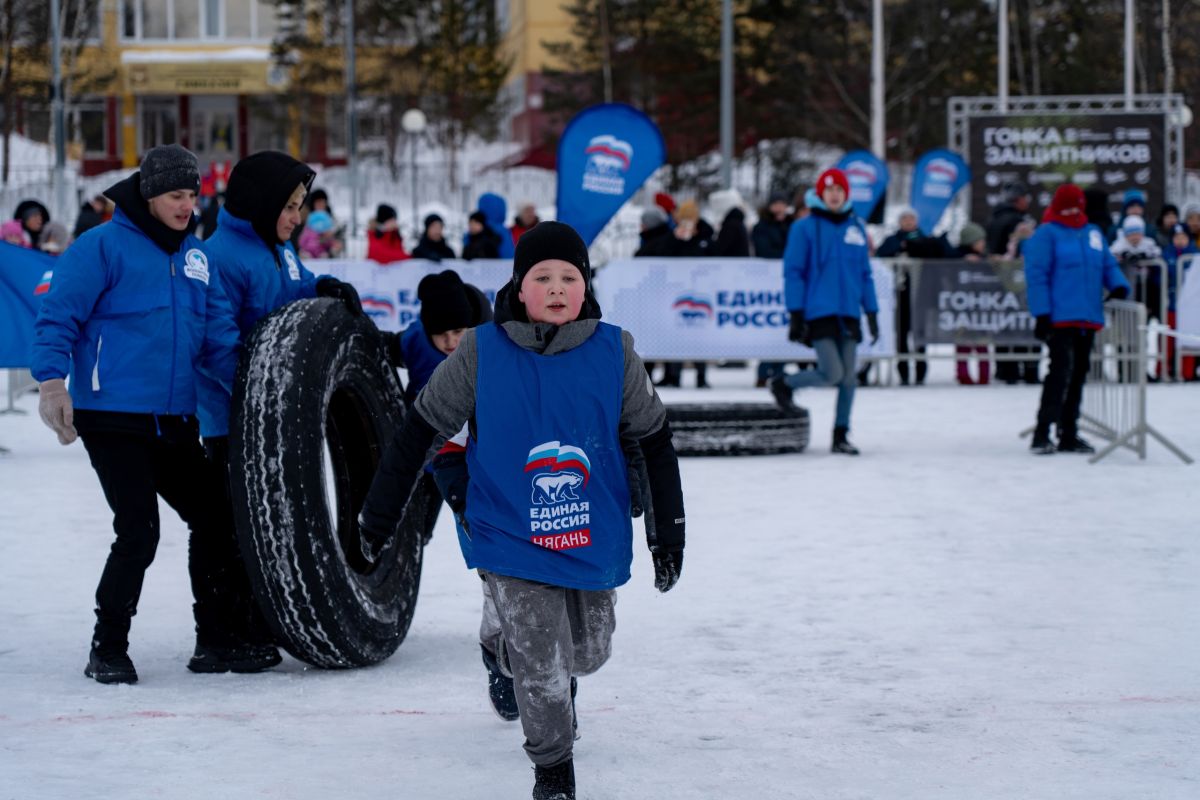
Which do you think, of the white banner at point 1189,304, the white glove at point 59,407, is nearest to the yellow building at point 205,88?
the white banner at point 1189,304

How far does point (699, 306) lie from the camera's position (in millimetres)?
15750

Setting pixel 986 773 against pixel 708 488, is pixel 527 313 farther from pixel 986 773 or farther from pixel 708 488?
pixel 708 488

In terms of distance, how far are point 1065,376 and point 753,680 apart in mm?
6174

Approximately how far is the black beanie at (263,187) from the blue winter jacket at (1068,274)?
6.27m

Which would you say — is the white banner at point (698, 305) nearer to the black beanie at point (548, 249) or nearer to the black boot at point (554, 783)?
the black beanie at point (548, 249)

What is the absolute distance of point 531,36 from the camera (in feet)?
177

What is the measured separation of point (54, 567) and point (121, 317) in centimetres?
246

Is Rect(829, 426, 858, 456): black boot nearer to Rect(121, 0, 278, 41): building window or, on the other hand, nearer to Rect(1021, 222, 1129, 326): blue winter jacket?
Rect(1021, 222, 1129, 326): blue winter jacket

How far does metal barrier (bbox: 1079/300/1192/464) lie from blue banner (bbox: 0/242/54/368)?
6696 millimetres

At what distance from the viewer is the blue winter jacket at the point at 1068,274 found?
35.8ft

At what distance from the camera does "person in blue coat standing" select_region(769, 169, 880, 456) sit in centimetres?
1116

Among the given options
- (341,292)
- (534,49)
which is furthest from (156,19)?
(341,292)

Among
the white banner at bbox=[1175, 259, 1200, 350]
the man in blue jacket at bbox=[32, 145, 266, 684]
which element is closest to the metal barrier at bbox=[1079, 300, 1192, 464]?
the white banner at bbox=[1175, 259, 1200, 350]

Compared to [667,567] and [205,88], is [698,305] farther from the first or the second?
[205,88]
